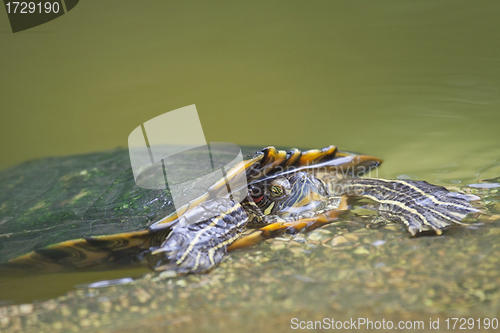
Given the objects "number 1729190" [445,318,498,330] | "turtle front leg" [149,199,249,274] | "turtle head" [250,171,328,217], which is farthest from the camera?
"turtle head" [250,171,328,217]

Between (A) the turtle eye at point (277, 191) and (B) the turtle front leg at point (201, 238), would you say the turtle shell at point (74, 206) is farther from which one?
(A) the turtle eye at point (277, 191)

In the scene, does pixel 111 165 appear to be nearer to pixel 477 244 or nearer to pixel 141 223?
pixel 141 223

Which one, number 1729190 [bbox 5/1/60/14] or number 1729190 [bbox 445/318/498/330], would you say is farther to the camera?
number 1729190 [bbox 5/1/60/14]

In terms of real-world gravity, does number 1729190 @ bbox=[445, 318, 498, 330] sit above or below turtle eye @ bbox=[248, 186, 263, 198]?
below

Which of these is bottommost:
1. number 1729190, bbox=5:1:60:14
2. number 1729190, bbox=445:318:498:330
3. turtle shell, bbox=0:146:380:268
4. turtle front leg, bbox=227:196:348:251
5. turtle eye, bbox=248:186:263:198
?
number 1729190, bbox=445:318:498:330

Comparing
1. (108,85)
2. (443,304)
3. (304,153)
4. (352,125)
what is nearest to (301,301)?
(443,304)

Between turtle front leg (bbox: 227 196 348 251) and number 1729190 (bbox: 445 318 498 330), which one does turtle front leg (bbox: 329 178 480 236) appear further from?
number 1729190 (bbox: 445 318 498 330)

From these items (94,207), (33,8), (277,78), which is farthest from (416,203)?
(33,8)

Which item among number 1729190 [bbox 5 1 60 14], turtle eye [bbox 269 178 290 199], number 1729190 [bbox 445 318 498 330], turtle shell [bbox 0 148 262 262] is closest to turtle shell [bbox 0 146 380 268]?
turtle shell [bbox 0 148 262 262]
